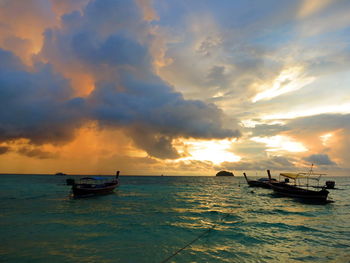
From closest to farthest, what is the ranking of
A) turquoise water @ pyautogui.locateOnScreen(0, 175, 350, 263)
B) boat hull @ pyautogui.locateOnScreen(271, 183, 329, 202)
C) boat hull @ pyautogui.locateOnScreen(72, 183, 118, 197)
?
turquoise water @ pyautogui.locateOnScreen(0, 175, 350, 263)
boat hull @ pyautogui.locateOnScreen(271, 183, 329, 202)
boat hull @ pyautogui.locateOnScreen(72, 183, 118, 197)

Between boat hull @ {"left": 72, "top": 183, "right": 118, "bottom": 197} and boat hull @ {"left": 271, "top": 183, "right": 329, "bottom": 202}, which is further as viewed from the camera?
boat hull @ {"left": 72, "top": 183, "right": 118, "bottom": 197}

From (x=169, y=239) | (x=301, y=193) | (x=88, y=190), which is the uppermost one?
(x=301, y=193)

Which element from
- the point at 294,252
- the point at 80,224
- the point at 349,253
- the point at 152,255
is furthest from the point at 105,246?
the point at 349,253

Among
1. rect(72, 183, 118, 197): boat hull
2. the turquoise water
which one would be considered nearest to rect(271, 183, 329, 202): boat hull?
the turquoise water

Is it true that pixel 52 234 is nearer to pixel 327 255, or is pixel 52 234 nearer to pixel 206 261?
pixel 206 261

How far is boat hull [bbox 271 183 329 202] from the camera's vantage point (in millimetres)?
36031

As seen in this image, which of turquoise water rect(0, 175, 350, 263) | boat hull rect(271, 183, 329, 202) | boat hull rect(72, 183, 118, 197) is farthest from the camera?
boat hull rect(72, 183, 118, 197)

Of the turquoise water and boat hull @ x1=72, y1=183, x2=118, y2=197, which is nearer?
the turquoise water

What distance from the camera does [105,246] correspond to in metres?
13.7

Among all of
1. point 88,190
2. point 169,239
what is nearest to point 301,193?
point 169,239

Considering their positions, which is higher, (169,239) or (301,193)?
(301,193)

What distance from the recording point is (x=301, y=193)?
3938 cm

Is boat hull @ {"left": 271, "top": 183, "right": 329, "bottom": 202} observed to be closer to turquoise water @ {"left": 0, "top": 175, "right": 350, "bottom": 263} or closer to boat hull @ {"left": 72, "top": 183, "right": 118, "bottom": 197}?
turquoise water @ {"left": 0, "top": 175, "right": 350, "bottom": 263}

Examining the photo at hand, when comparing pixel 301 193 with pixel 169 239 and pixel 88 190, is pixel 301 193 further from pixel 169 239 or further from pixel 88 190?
pixel 88 190
